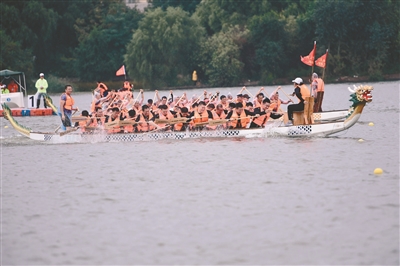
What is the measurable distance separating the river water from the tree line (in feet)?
141

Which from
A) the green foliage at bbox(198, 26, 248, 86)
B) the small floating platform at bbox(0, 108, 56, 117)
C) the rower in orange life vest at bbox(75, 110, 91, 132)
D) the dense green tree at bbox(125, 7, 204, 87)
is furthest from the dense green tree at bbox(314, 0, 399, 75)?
the rower in orange life vest at bbox(75, 110, 91, 132)

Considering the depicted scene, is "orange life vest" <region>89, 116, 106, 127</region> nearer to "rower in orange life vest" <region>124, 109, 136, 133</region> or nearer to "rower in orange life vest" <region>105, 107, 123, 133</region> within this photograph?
"rower in orange life vest" <region>105, 107, 123, 133</region>

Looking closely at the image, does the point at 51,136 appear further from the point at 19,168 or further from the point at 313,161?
the point at 313,161

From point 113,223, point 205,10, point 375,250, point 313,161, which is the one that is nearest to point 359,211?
point 375,250

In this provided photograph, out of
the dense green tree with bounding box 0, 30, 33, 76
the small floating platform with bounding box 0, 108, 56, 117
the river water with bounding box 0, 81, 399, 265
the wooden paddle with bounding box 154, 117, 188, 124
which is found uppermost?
the dense green tree with bounding box 0, 30, 33, 76

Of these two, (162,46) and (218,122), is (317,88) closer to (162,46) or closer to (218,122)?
(218,122)

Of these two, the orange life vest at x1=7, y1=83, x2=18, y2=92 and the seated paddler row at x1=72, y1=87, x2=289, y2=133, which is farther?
the orange life vest at x1=7, y1=83, x2=18, y2=92

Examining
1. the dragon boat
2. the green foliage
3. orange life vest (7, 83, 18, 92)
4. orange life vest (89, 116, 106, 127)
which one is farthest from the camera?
the green foliage

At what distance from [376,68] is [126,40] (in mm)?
25756

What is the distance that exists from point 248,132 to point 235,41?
4900 centimetres

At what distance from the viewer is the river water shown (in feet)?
38.0

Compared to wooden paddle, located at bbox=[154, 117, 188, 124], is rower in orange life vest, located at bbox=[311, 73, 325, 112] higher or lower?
higher

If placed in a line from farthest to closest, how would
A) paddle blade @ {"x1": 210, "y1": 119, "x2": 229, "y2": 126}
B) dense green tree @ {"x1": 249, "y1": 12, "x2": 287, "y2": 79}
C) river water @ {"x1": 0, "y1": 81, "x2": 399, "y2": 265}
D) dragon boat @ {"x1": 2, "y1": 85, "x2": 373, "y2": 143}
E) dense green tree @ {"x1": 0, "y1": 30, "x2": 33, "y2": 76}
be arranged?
dense green tree @ {"x1": 249, "y1": 12, "x2": 287, "y2": 79} < dense green tree @ {"x1": 0, "y1": 30, "x2": 33, "y2": 76} < paddle blade @ {"x1": 210, "y1": 119, "x2": 229, "y2": 126} < dragon boat @ {"x1": 2, "y1": 85, "x2": 373, "y2": 143} < river water @ {"x1": 0, "y1": 81, "x2": 399, "y2": 265}

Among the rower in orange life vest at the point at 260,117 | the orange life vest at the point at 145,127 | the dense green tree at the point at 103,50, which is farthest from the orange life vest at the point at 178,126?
the dense green tree at the point at 103,50
